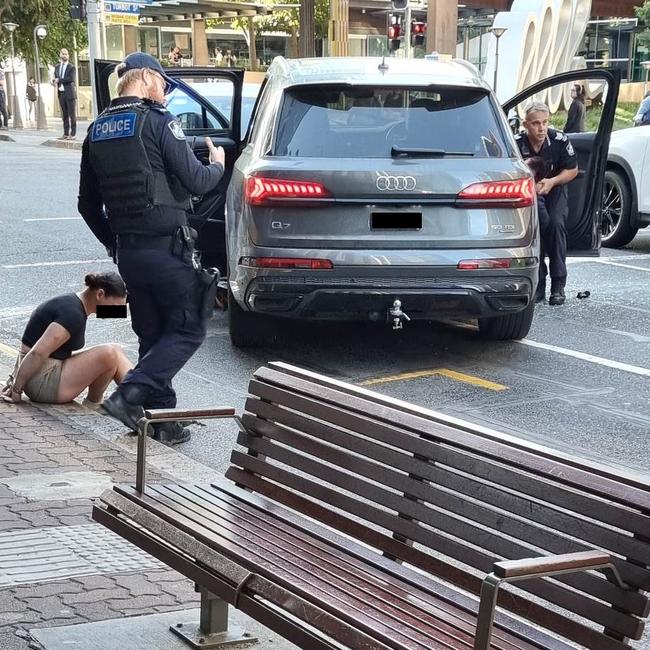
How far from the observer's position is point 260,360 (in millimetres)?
8461

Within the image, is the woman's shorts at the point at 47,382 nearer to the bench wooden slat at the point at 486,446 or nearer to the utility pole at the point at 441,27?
the bench wooden slat at the point at 486,446

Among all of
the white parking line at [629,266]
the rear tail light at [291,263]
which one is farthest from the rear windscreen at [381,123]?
the white parking line at [629,266]

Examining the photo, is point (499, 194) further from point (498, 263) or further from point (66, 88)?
point (66, 88)

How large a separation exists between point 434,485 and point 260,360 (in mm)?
4894

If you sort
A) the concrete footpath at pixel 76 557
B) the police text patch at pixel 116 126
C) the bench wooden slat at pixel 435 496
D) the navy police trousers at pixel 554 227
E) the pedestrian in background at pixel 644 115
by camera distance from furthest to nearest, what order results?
the pedestrian in background at pixel 644 115 < the navy police trousers at pixel 554 227 < the police text patch at pixel 116 126 < the concrete footpath at pixel 76 557 < the bench wooden slat at pixel 435 496

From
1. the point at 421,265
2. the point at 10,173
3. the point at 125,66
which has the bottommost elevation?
the point at 10,173

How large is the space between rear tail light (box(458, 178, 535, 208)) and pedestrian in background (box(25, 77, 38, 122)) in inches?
1412

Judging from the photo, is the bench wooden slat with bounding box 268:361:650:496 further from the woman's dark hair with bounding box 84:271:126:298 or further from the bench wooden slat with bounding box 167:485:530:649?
the woman's dark hair with bounding box 84:271:126:298

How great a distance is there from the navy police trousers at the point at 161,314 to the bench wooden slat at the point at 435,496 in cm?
206

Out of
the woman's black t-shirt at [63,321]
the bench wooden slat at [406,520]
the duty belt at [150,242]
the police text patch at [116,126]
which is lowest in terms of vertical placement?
the woman's black t-shirt at [63,321]

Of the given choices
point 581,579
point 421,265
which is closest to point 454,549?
point 581,579

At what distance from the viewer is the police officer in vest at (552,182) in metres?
10.2

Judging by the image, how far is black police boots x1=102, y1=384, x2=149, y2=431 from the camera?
6445 millimetres

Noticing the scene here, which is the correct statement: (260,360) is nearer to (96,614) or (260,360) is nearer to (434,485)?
(96,614)
